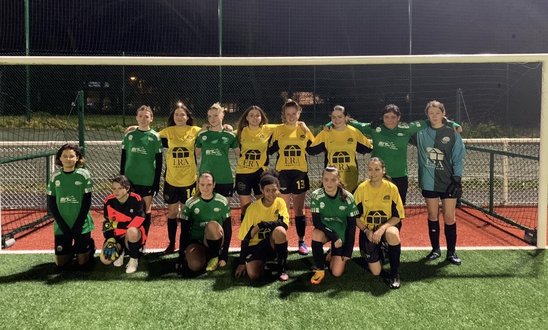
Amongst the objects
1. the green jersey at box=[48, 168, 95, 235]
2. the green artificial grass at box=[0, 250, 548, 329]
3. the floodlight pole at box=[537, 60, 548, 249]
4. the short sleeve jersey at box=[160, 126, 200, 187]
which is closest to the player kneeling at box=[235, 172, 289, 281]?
the green artificial grass at box=[0, 250, 548, 329]

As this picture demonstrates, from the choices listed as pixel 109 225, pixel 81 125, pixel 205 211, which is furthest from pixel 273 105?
pixel 109 225

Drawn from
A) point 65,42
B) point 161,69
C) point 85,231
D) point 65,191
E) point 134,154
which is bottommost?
point 85,231

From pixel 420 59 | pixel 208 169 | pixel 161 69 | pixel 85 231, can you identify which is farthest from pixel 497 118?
pixel 161 69

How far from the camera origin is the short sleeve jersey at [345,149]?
4.59 metres

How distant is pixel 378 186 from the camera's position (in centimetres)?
410

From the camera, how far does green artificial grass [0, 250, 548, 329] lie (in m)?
3.10

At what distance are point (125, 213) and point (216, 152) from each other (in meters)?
1.05

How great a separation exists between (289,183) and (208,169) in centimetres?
84

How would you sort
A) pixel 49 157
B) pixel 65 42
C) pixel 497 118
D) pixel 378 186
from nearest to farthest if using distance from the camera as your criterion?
pixel 378 186, pixel 49 157, pixel 497 118, pixel 65 42

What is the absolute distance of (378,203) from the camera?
407 cm

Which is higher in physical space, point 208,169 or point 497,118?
point 497,118

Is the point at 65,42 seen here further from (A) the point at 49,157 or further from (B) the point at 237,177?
(B) the point at 237,177

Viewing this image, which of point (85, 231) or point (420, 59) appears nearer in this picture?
point (85, 231)

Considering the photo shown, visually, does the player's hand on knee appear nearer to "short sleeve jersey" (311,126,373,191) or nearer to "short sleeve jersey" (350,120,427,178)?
"short sleeve jersey" (311,126,373,191)
